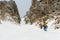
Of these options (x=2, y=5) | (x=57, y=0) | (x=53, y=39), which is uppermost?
(x=53, y=39)

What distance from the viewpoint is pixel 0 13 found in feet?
278

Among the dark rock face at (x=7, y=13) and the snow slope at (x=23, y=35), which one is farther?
the dark rock face at (x=7, y=13)

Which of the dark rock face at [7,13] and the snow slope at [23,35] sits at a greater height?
the snow slope at [23,35]

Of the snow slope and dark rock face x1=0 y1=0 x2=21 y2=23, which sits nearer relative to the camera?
the snow slope

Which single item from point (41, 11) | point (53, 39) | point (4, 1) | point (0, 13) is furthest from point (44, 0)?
point (53, 39)

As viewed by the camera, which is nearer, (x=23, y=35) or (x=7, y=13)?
(x=23, y=35)

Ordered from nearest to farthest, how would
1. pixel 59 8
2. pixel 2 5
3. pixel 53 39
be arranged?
pixel 53 39 < pixel 59 8 < pixel 2 5

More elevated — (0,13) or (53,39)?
(53,39)

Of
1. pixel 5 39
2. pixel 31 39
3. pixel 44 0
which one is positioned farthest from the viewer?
pixel 44 0

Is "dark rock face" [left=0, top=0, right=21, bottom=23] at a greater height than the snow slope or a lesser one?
lesser

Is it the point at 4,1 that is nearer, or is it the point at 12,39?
the point at 12,39

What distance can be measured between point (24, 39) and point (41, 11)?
68012 millimetres

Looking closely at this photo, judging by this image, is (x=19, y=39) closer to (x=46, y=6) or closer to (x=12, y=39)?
(x=12, y=39)

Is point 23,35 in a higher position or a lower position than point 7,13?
higher
